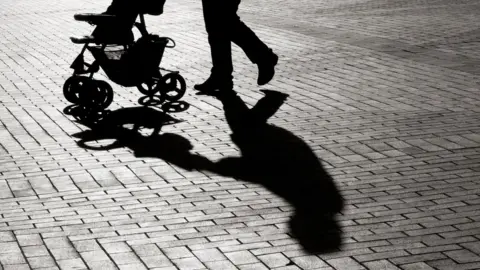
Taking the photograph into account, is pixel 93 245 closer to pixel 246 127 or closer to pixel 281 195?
pixel 281 195

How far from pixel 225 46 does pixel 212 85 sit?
457 mm

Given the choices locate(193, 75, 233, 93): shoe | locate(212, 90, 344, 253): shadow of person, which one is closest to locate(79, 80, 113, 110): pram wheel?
locate(212, 90, 344, 253): shadow of person

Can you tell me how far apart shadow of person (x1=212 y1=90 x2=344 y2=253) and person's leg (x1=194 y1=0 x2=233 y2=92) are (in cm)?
69

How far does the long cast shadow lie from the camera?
572 cm

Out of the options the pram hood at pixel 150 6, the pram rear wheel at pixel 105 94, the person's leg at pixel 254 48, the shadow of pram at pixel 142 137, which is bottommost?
the shadow of pram at pixel 142 137

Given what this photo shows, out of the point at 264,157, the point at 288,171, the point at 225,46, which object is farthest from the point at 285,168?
the point at 225,46

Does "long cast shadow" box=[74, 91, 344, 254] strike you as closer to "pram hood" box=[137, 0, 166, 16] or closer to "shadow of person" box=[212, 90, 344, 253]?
"shadow of person" box=[212, 90, 344, 253]

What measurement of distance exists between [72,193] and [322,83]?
4.37 m

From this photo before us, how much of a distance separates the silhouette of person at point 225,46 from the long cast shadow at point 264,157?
0.36m

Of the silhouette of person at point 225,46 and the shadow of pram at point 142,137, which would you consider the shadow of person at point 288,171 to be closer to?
the shadow of pram at point 142,137

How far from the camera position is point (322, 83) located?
10.1 meters

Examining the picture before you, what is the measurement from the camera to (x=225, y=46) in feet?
32.9

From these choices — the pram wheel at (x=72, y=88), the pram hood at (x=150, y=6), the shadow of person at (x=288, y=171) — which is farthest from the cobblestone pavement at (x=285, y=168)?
the pram hood at (x=150, y=6)

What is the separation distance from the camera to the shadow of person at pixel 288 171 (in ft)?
18.3
